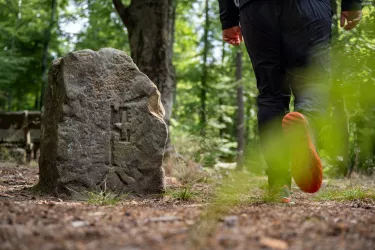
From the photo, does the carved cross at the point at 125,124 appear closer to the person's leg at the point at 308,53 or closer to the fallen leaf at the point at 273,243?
the person's leg at the point at 308,53

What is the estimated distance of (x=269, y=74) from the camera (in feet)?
10.6

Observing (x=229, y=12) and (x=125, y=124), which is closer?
(x=229, y=12)

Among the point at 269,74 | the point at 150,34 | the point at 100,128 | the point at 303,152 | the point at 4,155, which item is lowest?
the point at 4,155

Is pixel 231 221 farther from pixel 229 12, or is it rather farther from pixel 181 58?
pixel 181 58

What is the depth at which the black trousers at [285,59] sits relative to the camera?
3.04m

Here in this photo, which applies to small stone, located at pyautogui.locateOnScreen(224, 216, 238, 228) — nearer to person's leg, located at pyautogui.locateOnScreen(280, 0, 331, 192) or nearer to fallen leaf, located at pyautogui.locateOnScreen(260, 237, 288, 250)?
fallen leaf, located at pyautogui.locateOnScreen(260, 237, 288, 250)

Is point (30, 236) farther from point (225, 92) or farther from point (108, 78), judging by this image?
point (225, 92)

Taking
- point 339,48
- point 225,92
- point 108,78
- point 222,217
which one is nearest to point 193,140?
point 339,48

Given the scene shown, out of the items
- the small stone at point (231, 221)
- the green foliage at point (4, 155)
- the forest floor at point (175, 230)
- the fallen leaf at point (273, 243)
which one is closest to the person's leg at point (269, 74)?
the forest floor at point (175, 230)

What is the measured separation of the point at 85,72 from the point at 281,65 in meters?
1.53

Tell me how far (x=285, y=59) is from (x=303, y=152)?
0.91 metres

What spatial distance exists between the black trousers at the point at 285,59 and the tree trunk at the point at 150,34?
3540 mm

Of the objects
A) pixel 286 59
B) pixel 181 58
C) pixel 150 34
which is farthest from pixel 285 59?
pixel 181 58

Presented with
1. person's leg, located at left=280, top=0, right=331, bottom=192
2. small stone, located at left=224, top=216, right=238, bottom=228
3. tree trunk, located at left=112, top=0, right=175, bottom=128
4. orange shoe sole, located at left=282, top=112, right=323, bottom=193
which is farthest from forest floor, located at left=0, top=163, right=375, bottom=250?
Answer: tree trunk, located at left=112, top=0, right=175, bottom=128
